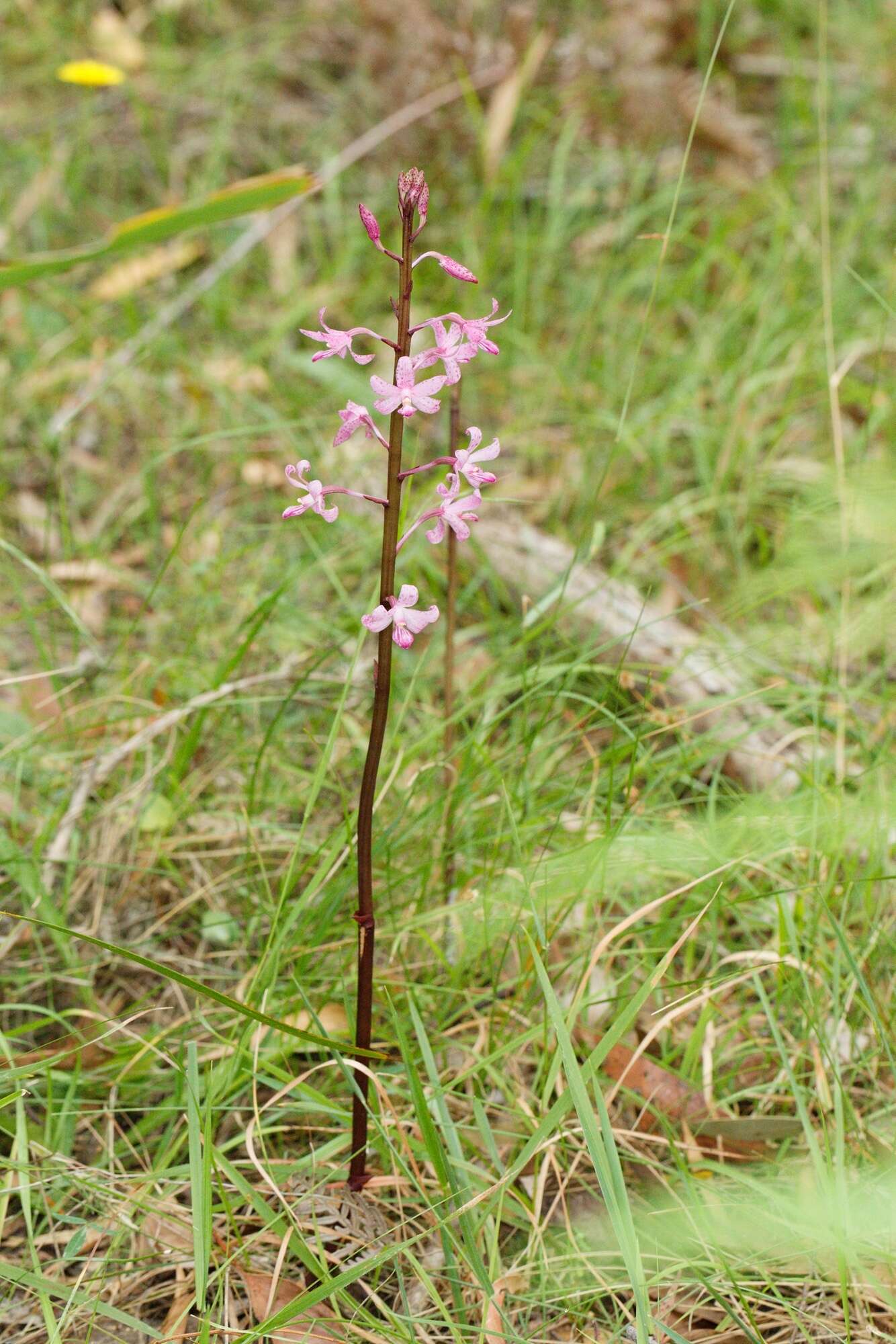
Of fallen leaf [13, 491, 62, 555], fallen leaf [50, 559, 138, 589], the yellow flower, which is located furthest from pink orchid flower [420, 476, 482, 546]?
the yellow flower

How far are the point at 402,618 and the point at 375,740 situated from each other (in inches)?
6.7

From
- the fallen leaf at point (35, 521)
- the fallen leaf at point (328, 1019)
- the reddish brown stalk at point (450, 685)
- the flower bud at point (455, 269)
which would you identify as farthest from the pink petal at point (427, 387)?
the fallen leaf at point (35, 521)

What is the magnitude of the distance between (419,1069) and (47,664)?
→ 1132 millimetres

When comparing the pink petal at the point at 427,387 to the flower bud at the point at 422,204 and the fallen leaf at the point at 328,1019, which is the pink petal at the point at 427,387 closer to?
the flower bud at the point at 422,204

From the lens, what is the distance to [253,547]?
2.53 meters

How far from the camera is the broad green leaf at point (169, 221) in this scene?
1.64 meters

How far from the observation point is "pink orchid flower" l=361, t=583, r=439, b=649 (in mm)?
1131

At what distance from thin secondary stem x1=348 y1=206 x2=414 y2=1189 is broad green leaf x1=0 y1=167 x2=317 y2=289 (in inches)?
20.4

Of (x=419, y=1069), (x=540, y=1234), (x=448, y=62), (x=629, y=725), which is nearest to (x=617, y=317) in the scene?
(x=448, y=62)

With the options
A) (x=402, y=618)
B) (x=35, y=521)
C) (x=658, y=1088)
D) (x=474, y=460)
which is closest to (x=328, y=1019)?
(x=658, y=1088)

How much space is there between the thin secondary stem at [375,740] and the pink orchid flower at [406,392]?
1 cm

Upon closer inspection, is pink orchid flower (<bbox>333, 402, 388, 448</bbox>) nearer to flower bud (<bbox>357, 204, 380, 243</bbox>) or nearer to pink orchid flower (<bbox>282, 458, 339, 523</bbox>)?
pink orchid flower (<bbox>282, 458, 339, 523</bbox>)

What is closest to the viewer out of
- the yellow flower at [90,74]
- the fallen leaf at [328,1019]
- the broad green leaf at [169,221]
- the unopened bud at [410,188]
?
the unopened bud at [410,188]

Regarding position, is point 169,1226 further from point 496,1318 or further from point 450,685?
point 450,685
